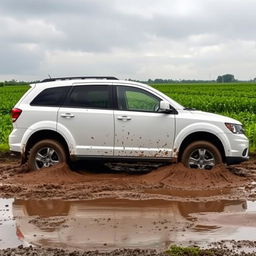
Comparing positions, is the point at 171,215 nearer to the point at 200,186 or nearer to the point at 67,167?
Result: the point at 200,186

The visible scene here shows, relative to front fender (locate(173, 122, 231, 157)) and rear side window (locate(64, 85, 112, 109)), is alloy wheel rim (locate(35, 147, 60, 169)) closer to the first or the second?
rear side window (locate(64, 85, 112, 109))

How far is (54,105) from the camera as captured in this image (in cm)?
1030

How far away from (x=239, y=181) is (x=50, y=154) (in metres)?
3.62

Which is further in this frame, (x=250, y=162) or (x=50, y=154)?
(x=250, y=162)

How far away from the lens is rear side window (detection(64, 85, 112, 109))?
10258 mm

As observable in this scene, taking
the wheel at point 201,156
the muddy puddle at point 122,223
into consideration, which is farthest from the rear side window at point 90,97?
the muddy puddle at point 122,223

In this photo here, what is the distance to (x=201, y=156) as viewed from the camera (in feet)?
33.1

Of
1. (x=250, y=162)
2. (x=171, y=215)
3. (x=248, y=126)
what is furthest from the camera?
(x=248, y=126)

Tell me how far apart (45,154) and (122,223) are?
3.72m

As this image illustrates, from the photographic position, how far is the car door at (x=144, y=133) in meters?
10.0

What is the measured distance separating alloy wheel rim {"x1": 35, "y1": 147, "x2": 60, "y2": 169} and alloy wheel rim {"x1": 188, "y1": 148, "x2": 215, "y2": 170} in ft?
8.37

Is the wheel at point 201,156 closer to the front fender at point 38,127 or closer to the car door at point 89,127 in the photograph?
the car door at point 89,127

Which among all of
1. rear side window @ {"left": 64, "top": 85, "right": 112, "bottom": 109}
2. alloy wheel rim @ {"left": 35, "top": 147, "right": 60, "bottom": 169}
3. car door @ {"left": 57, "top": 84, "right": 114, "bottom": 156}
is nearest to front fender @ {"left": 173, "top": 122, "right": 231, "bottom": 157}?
car door @ {"left": 57, "top": 84, "right": 114, "bottom": 156}

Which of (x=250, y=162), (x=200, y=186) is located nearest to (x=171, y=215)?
(x=200, y=186)
